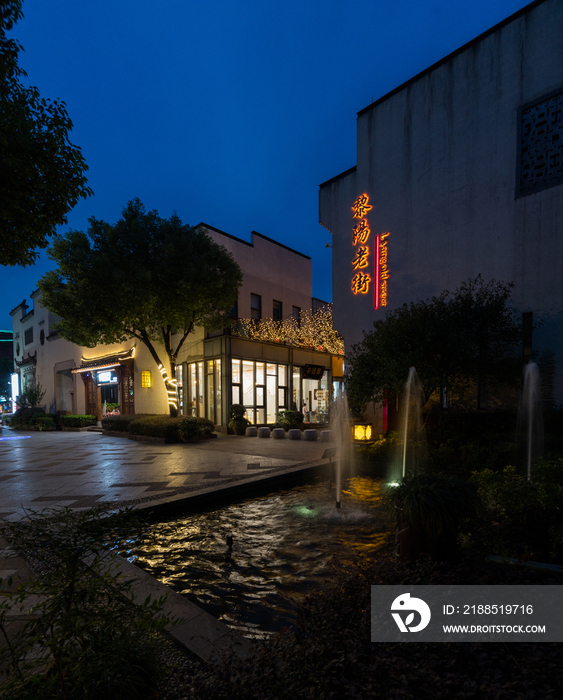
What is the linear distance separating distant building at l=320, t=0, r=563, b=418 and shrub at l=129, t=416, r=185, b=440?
8679mm

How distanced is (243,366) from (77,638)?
18.8 metres

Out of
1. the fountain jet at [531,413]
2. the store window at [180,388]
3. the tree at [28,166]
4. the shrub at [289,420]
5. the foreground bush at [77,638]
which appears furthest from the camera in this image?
the store window at [180,388]

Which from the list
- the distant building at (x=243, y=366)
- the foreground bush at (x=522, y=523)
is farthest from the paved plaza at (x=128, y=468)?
the foreground bush at (x=522, y=523)

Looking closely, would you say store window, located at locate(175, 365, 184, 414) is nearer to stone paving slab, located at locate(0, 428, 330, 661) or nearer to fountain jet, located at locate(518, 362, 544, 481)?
stone paving slab, located at locate(0, 428, 330, 661)

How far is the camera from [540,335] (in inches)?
453

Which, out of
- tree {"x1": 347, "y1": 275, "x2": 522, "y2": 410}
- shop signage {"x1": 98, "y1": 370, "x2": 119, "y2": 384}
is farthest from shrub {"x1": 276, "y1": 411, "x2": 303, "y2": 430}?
shop signage {"x1": 98, "y1": 370, "x2": 119, "y2": 384}

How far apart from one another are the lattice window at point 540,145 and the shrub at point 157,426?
1571cm

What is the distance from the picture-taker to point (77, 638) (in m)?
1.97

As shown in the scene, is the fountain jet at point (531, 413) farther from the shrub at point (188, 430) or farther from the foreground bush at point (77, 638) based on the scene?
the shrub at point (188, 430)

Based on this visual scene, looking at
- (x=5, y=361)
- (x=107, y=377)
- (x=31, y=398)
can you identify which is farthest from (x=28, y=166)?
(x=5, y=361)

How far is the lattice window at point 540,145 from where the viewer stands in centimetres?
1136

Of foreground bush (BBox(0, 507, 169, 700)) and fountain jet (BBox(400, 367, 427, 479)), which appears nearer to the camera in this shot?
foreground bush (BBox(0, 507, 169, 700))

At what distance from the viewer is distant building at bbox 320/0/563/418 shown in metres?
11.5

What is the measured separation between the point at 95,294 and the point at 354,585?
55.1 ft
